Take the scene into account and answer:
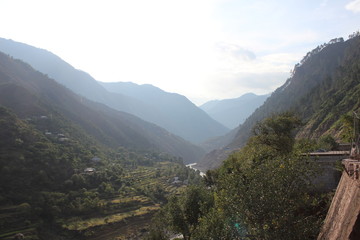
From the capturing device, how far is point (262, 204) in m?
15.4

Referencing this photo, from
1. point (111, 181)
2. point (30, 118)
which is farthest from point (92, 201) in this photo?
point (30, 118)

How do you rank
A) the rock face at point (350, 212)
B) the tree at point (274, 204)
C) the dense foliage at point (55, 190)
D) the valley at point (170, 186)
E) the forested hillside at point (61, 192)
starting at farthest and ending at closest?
the dense foliage at point (55, 190) < the forested hillside at point (61, 192) < the valley at point (170, 186) < the tree at point (274, 204) < the rock face at point (350, 212)

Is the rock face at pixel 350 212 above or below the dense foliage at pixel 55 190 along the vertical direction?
above

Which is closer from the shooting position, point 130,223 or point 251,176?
point 251,176

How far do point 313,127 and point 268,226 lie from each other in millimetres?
99132

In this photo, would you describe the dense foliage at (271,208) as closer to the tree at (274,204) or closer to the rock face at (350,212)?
the tree at (274,204)

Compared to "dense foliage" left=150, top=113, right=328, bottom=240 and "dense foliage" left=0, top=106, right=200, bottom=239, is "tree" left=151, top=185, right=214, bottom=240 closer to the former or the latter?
"dense foliage" left=150, top=113, right=328, bottom=240

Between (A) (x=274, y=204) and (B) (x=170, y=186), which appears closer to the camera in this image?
(A) (x=274, y=204)

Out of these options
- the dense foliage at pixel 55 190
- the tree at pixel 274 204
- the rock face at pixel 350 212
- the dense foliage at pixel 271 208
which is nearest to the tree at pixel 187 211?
the dense foliage at pixel 271 208

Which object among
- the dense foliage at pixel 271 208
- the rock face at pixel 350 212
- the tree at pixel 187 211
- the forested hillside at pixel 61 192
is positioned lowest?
the forested hillside at pixel 61 192

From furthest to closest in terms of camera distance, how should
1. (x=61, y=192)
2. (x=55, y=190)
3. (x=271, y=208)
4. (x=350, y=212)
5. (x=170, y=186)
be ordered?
(x=170, y=186)
(x=61, y=192)
(x=55, y=190)
(x=271, y=208)
(x=350, y=212)

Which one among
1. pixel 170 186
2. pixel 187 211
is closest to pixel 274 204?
pixel 187 211

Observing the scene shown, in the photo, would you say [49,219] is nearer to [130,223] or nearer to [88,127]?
[130,223]

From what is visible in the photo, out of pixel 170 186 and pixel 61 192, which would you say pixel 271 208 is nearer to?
pixel 61 192
